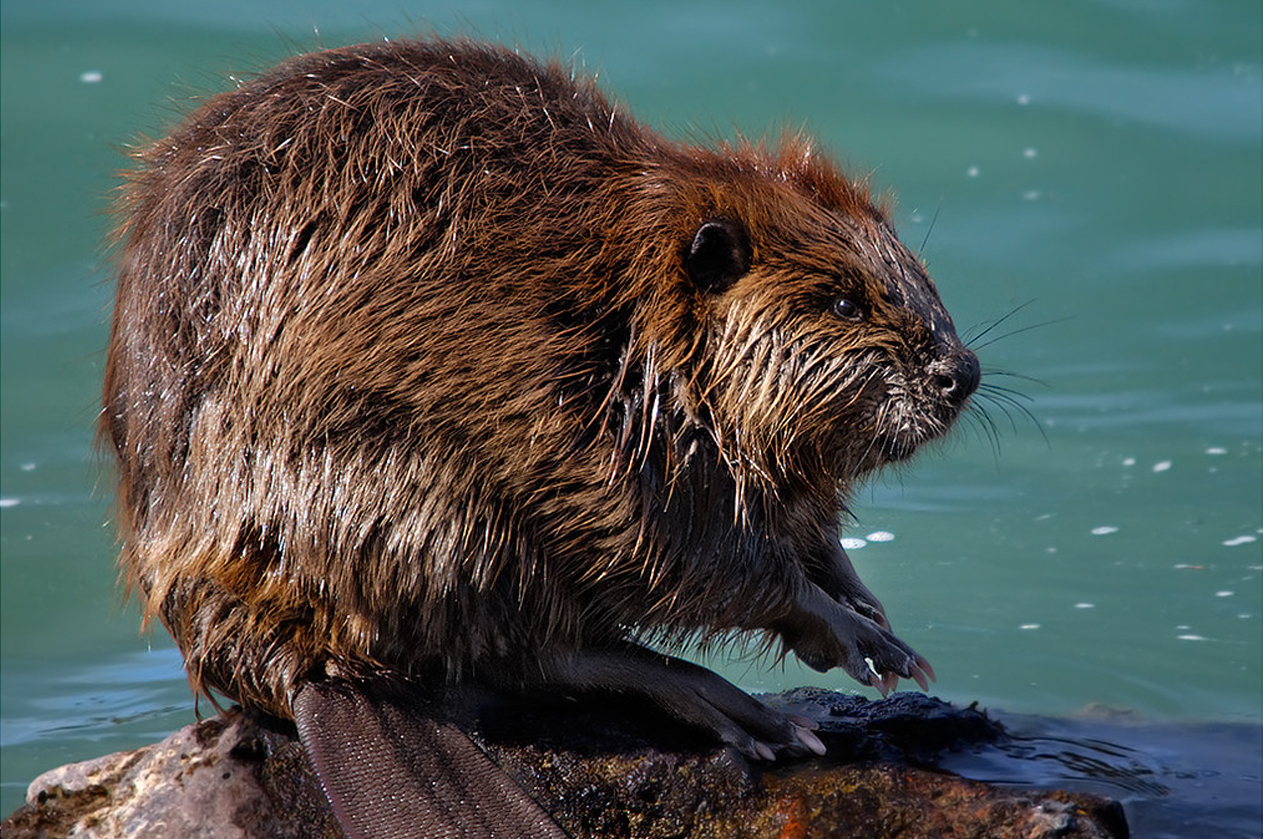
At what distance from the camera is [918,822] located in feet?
8.64

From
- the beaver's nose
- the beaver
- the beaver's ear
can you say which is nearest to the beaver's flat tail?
the beaver

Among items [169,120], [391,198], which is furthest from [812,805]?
[169,120]

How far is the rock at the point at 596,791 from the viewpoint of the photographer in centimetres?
264

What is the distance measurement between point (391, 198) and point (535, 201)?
27 centimetres

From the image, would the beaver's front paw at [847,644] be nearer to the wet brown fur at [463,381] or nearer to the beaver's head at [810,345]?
the wet brown fur at [463,381]

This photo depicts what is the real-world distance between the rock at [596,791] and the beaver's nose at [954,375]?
0.71m

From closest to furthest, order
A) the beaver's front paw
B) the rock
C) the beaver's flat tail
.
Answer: the beaver's flat tail, the rock, the beaver's front paw

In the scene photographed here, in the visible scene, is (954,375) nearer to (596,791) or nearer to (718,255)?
(718,255)

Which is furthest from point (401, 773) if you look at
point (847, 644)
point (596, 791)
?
point (847, 644)

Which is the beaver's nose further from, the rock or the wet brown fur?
the rock

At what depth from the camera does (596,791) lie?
2705mm

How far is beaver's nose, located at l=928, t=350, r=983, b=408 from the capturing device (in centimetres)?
284

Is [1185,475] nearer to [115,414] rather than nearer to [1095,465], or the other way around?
[1095,465]

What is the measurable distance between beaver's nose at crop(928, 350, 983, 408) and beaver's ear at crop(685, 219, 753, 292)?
412 mm
